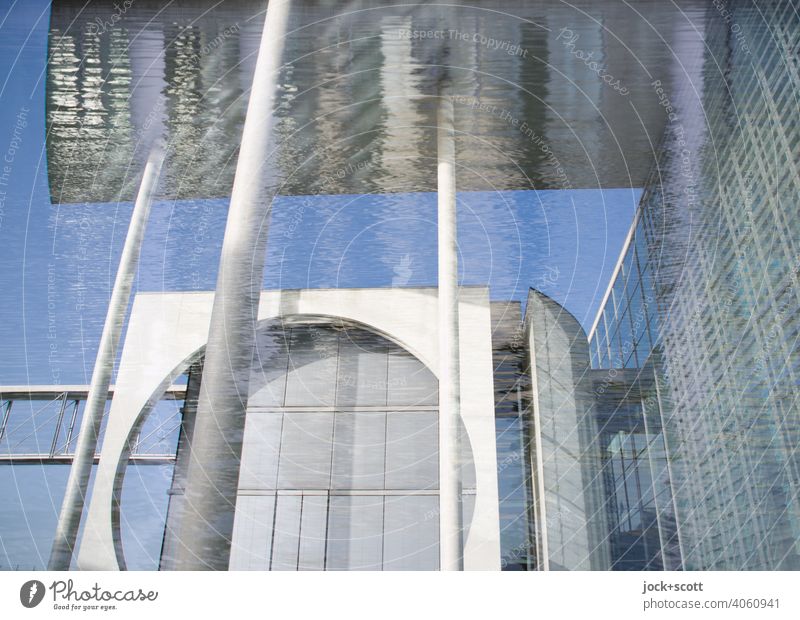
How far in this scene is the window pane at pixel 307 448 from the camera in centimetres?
150

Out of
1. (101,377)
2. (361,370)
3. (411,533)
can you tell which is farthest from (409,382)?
(101,377)

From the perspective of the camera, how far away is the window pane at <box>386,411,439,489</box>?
149 centimetres

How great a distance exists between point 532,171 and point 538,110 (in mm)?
149

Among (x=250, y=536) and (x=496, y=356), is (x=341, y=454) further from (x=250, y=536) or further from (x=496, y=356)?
(x=496, y=356)

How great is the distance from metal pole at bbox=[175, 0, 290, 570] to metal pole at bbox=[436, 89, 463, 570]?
16.9 inches

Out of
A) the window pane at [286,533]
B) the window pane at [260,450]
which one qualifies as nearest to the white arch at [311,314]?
the window pane at [260,450]

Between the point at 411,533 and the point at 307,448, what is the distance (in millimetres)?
304

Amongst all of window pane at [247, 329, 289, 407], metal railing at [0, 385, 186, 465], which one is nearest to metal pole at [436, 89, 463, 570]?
window pane at [247, 329, 289, 407]

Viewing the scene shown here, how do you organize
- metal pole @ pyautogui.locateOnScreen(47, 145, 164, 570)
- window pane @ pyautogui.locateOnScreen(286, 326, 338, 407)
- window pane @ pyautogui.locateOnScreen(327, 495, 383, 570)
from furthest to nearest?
window pane @ pyautogui.locateOnScreen(286, 326, 338, 407)
window pane @ pyautogui.locateOnScreen(327, 495, 383, 570)
metal pole @ pyautogui.locateOnScreen(47, 145, 164, 570)

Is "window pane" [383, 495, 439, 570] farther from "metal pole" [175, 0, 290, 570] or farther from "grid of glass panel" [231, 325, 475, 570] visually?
"metal pole" [175, 0, 290, 570]

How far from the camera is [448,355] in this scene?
4.91 ft

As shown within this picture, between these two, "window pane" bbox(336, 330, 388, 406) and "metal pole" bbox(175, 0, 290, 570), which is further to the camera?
"window pane" bbox(336, 330, 388, 406)

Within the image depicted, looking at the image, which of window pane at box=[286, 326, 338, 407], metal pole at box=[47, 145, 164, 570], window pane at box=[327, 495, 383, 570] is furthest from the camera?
window pane at box=[286, 326, 338, 407]
